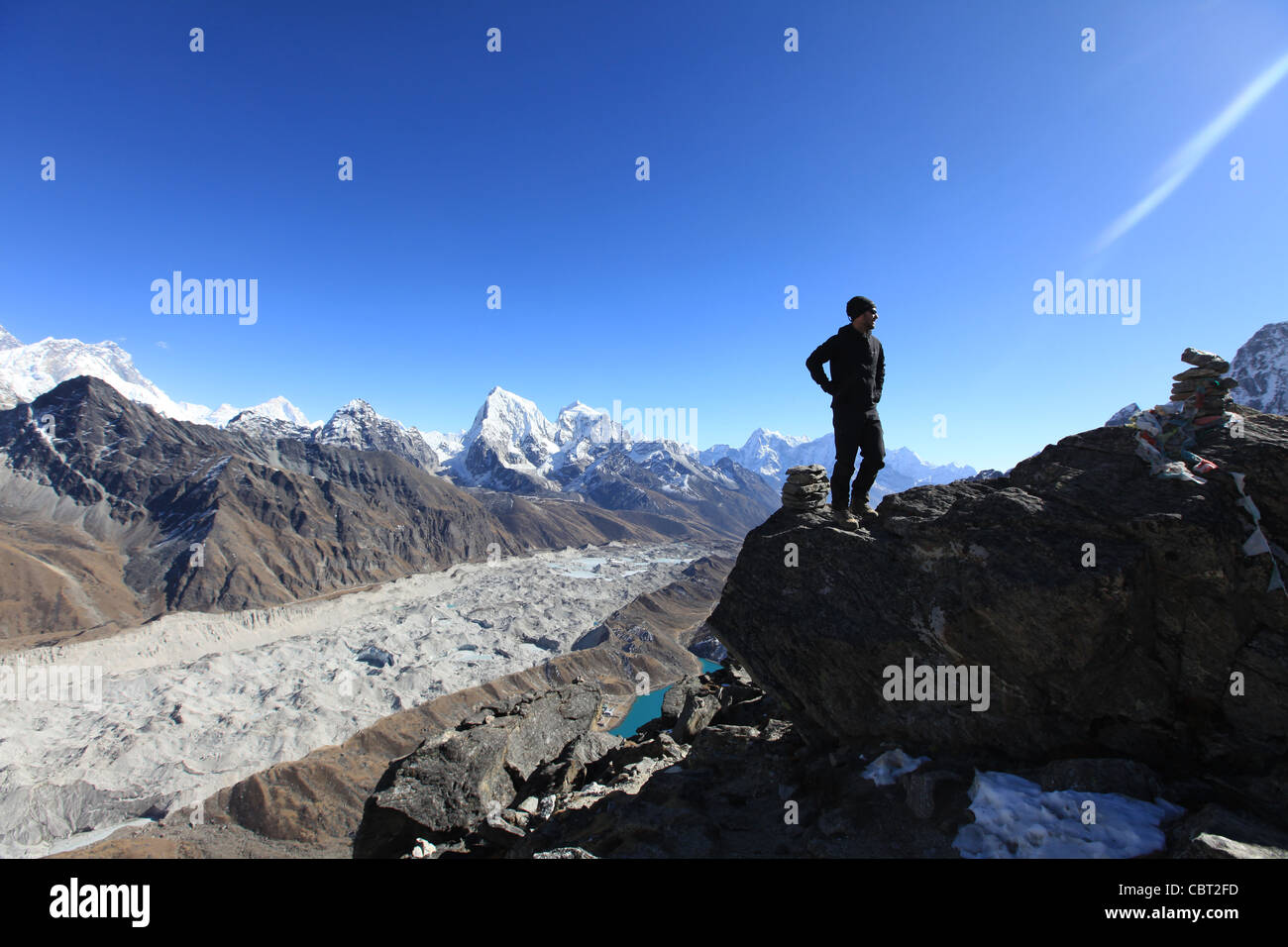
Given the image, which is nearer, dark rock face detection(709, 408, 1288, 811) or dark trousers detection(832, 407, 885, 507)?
dark rock face detection(709, 408, 1288, 811)

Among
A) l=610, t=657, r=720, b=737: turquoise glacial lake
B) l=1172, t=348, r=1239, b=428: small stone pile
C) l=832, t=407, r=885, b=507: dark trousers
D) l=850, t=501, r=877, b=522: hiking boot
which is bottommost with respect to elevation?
l=610, t=657, r=720, b=737: turquoise glacial lake

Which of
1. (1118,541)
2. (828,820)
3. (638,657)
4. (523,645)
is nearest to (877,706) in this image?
(828,820)

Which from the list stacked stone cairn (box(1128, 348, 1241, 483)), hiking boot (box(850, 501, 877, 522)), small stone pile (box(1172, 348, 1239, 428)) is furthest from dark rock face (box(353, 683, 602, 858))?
small stone pile (box(1172, 348, 1239, 428))

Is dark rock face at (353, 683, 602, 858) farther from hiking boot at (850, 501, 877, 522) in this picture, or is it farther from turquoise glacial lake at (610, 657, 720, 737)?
turquoise glacial lake at (610, 657, 720, 737)

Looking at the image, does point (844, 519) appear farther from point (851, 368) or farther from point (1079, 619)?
point (1079, 619)

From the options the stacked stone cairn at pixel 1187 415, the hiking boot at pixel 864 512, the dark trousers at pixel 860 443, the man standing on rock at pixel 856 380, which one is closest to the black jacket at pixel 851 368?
the man standing on rock at pixel 856 380

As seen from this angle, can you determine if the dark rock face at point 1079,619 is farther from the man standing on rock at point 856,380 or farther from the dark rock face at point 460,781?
the dark rock face at point 460,781

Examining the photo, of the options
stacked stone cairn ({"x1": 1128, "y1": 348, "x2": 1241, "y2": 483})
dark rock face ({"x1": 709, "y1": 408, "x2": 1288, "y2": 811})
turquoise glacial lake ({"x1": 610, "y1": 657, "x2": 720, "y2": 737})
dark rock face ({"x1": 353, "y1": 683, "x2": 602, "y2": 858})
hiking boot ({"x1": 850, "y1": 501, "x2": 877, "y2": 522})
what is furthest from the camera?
turquoise glacial lake ({"x1": 610, "y1": 657, "x2": 720, "y2": 737})
